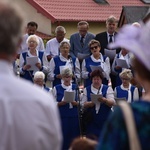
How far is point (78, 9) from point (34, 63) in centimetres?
1830

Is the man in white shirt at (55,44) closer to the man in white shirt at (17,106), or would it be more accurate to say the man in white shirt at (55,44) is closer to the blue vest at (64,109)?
the blue vest at (64,109)

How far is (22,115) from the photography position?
128 inches

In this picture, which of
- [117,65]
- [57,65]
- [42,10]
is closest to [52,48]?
[57,65]

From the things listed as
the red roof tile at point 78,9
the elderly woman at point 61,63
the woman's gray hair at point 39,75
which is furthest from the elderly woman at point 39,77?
the red roof tile at point 78,9

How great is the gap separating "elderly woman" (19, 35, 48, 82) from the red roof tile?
49.8 feet

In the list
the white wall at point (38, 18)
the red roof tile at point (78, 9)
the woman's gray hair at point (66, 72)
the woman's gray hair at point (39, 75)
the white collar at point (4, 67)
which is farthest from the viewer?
the red roof tile at point (78, 9)

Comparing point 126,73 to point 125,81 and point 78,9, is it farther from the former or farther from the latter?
point 78,9

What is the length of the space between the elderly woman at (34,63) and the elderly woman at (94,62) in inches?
27.8

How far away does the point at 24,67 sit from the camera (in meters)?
12.5

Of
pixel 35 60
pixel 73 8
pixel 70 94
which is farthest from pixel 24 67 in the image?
pixel 73 8

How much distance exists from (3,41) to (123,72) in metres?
8.82

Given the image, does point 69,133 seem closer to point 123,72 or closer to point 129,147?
point 123,72

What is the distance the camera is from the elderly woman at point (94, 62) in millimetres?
12664

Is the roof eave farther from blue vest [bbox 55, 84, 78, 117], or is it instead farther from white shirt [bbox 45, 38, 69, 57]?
blue vest [bbox 55, 84, 78, 117]
